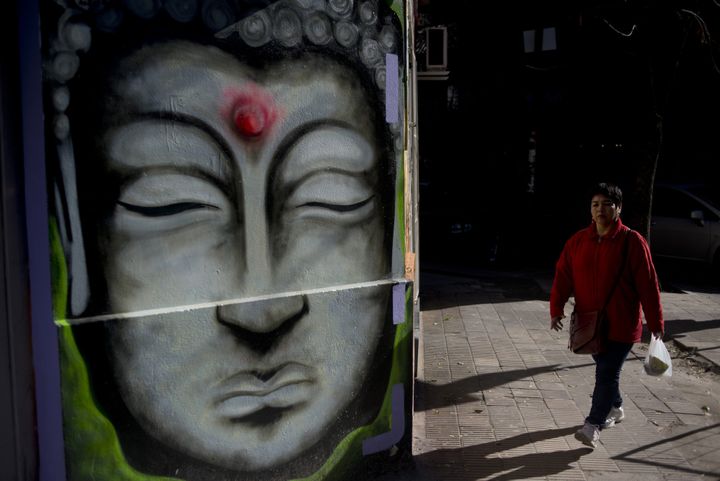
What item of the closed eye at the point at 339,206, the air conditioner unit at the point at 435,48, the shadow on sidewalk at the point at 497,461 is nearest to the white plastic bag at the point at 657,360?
the shadow on sidewalk at the point at 497,461

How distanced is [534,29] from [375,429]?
14715 mm

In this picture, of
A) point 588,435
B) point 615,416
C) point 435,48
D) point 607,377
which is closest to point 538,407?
point 615,416

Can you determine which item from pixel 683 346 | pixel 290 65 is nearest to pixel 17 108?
pixel 290 65

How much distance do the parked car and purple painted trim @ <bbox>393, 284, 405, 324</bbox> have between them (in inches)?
361

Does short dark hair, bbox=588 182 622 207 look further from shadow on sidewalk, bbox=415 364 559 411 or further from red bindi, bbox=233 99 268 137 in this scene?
red bindi, bbox=233 99 268 137

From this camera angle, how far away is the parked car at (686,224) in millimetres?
11812

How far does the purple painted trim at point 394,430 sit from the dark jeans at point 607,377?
1.39 metres

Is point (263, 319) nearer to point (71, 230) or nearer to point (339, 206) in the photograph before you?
point (339, 206)

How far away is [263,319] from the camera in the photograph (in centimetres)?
380

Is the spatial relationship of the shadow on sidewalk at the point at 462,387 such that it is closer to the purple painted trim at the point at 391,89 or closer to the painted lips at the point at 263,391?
the painted lips at the point at 263,391

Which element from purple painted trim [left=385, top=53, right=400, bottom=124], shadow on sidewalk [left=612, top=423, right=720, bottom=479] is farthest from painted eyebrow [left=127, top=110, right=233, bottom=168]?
shadow on sidewalk [left=612, top=423, right=720, bottom=479]

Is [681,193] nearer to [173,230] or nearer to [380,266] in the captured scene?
[380,266]

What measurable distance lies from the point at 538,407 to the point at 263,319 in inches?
114

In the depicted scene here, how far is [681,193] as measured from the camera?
1247 centimetres
